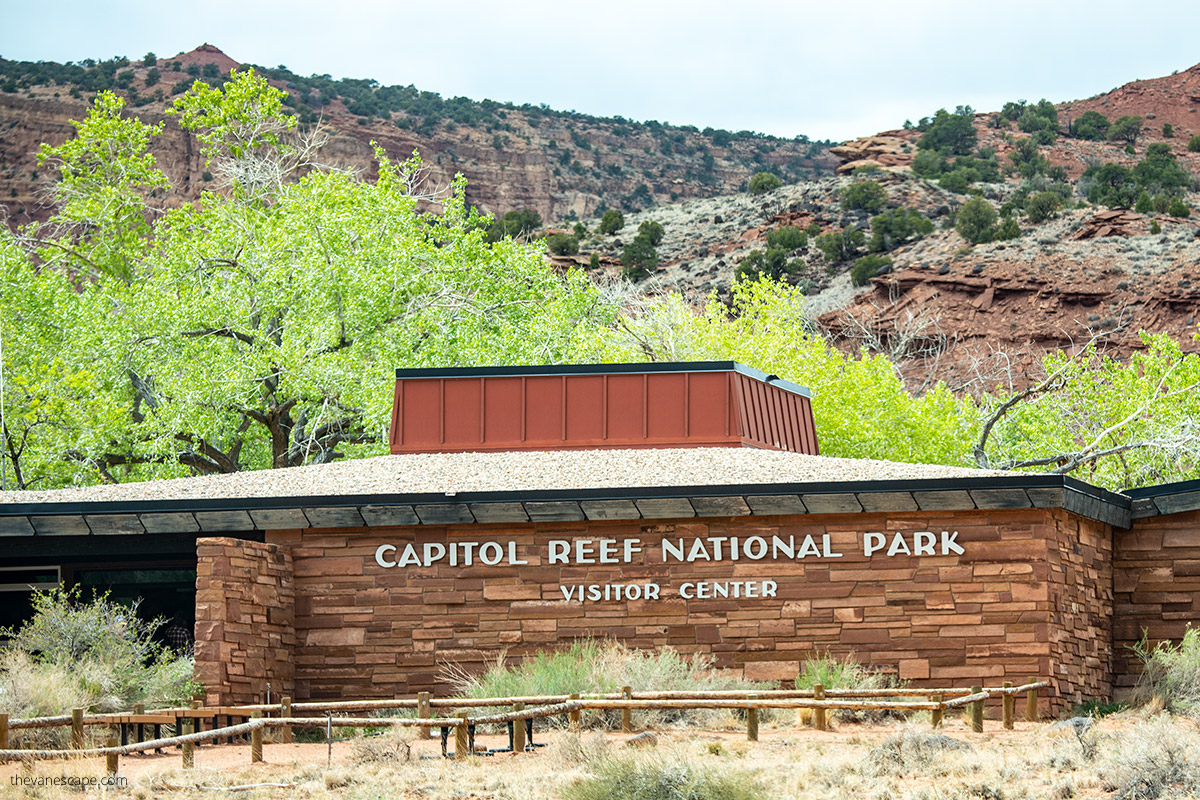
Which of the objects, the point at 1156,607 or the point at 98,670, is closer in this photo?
the point at 98,670

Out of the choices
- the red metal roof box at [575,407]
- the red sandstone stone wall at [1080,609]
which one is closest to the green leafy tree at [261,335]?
the red metal roof box at [575,407]

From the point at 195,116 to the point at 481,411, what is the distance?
20114 millimetres

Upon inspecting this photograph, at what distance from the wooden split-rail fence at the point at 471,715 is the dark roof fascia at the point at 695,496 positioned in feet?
7.04

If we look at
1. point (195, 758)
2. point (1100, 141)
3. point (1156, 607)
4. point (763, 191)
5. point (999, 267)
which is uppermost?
point (1100, 141)

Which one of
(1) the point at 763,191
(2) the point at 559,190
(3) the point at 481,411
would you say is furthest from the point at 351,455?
(2) the point at 559,190

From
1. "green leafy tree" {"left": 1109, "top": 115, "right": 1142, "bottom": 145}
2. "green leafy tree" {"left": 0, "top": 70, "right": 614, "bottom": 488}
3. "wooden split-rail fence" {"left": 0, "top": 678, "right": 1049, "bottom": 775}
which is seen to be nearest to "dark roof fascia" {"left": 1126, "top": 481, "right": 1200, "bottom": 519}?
"wooden split-rail fence" {"left": 0, "top": 678, "right": 1049, "bottom": 775}

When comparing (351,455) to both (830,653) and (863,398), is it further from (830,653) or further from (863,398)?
(830,653)

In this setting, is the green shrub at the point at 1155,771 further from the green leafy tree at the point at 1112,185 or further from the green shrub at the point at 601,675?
the green leafy tree at the point at 1112,185

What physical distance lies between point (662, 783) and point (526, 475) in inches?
336

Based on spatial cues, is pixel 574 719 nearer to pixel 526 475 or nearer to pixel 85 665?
pixel 526 475

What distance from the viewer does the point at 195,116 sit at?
37844 millimetres

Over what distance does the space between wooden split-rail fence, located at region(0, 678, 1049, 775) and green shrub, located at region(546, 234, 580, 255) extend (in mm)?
50710

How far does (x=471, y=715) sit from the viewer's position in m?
14.1

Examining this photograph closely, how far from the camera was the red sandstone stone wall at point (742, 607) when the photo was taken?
51.5ft
